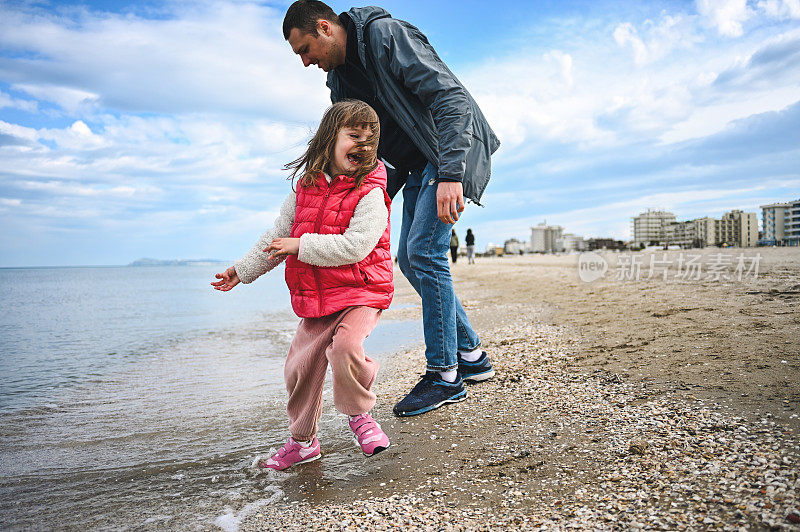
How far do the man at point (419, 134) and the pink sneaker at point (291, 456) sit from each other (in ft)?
2.26

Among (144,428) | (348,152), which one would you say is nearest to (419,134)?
(348,152)

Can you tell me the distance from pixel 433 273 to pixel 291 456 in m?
1.33

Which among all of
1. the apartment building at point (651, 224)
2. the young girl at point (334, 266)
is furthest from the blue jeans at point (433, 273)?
the apartment building at point (651, 224)

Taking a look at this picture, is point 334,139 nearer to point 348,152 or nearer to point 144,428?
point 348,152

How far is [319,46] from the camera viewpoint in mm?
2881

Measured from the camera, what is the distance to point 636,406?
272 cm

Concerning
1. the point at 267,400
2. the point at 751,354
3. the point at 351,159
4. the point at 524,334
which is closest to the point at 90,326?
the point at 267,400

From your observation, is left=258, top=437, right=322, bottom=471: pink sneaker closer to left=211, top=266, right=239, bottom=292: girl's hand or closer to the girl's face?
left=211, top=266, right=239, bottom=292: girl's hand

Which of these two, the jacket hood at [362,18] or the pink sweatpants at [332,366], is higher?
the jacket hood at [362,18]

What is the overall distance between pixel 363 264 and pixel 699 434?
1675 mm

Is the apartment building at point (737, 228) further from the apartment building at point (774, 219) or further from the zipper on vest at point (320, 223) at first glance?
the zipper on vest at point (320, 223)

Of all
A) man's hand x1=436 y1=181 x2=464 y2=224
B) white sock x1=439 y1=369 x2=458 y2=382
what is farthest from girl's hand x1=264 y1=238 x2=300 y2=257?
white sock x1=439 y1=369 x2=458 y2=382

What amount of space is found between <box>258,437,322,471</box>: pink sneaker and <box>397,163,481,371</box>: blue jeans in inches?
36.8

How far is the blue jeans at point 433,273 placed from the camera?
3.06 m
